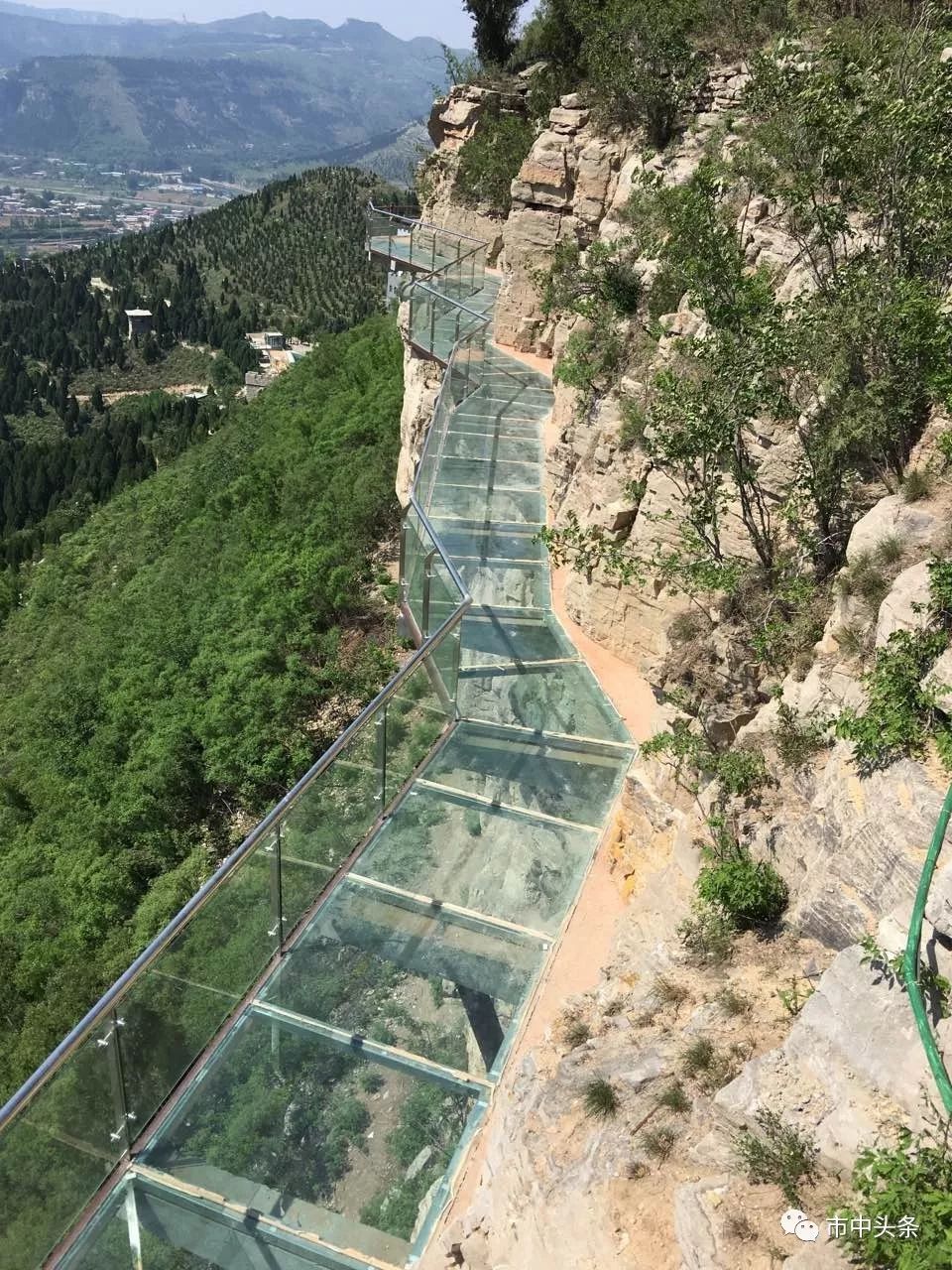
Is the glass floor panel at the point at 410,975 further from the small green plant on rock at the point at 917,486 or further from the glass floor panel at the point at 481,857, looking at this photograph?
the small green plant on rock at the point at 917,486

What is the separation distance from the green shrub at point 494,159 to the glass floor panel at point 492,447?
13306 millimetres

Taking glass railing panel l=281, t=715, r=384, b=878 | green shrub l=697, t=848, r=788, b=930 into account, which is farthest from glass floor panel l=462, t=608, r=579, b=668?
green shrub l=697, t=848, r=788, b=930

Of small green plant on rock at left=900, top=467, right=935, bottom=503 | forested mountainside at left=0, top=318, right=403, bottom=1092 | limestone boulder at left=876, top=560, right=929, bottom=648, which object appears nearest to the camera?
limestone boulder at left=876, top=560, right=929, bottom=648

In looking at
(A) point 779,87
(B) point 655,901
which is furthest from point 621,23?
(B) point 655,901

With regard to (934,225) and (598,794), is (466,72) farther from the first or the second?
(598,794)

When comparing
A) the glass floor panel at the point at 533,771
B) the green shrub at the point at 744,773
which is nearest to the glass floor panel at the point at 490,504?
the glass floor panel at the point at 533,771

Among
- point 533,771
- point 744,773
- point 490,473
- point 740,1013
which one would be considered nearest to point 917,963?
point 740,1013

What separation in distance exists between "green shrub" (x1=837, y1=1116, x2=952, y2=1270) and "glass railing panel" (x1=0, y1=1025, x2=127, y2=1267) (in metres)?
3.25

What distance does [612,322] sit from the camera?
41.8 feet

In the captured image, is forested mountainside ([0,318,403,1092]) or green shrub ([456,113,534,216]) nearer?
forested mountainside ([0,318,403,1092])

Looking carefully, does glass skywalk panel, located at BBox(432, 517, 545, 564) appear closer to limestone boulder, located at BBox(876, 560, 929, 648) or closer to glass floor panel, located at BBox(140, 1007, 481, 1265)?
limestone boulder, located at BBox(876, 560, 929, 648)

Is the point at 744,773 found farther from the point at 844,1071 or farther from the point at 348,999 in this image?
the point at 348,999

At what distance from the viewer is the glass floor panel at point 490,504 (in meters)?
10.5

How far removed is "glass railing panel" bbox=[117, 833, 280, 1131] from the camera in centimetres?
451
